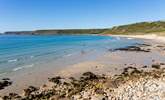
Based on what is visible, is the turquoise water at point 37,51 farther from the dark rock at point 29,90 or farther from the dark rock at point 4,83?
the dark rock at point 29,90

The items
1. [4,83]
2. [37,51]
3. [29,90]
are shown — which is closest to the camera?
[29,90]

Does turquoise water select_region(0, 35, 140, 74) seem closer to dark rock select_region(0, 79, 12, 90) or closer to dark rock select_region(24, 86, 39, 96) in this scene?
dark rock select_region(0, 79, 12, 90)

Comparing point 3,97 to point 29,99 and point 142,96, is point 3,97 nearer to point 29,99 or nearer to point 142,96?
point 29,99

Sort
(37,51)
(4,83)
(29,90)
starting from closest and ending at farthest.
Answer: (29,90)
(4,83)
(37,51)

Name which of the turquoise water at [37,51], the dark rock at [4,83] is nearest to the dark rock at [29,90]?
the dark rock at [4,83]

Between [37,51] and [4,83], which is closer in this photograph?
[4,83]

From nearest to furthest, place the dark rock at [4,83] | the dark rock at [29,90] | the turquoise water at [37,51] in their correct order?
the dark rock at [29,90]
the dark rock at [4,83]
the turquoise water at [37,51]

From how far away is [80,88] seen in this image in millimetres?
16172

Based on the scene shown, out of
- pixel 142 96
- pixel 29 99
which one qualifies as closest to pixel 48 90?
pixel 29 99

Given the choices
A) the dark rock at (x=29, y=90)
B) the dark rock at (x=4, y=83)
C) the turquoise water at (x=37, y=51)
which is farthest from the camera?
the turquoise water at (x=37, y=51)

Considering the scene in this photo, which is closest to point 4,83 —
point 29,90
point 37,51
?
point 29,90

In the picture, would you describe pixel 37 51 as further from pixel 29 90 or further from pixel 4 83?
pixel 29 90

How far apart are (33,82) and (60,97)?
18.7ft

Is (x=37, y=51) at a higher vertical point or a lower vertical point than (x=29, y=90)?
lower
